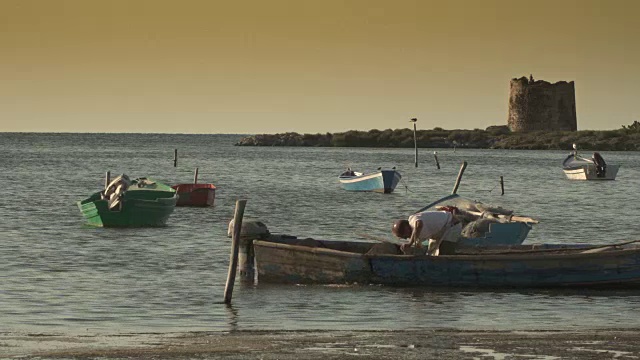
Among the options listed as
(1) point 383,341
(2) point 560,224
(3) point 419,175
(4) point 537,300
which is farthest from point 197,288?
(3) point 419,175

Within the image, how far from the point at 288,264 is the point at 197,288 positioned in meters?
2.19

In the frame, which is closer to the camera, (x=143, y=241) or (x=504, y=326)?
(x=504, y=326)

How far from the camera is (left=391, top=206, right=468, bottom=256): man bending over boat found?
87.1ft

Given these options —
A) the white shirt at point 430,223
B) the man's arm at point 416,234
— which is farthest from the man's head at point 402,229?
the white shirt at point 430,223

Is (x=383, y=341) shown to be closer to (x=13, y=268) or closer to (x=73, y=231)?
(x=13, y=268)

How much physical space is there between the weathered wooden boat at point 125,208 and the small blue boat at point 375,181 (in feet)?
101

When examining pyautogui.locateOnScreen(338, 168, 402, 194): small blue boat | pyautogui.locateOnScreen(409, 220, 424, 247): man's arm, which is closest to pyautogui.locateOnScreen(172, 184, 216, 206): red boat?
pyautogui.locateOnScreen(338, 168, 402, 194): small blue boat

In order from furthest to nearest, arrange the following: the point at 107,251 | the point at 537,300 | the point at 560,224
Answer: the point at 560,224, the point at 107,251, the point at 537,300

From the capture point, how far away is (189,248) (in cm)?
3878

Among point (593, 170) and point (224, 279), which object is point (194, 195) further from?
point (593, 170)

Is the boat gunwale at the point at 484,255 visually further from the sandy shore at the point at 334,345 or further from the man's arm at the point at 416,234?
the sandy shore at the point at 334,345

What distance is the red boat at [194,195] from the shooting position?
57.8 m

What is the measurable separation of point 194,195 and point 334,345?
39.3m

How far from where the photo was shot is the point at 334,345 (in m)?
19.1
